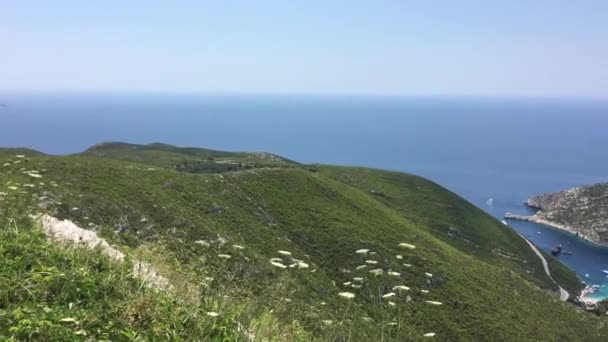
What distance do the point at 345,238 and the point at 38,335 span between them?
53.0m

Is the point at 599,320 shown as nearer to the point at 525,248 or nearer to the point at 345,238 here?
the point at 345,238

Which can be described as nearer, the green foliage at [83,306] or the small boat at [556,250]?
the green foliage at [83,306]

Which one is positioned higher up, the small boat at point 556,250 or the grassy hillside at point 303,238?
the grassy hillside at point 303,238

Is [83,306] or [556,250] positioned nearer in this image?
[83,306]

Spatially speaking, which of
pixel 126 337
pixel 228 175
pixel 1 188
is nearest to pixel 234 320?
pixel 126 337

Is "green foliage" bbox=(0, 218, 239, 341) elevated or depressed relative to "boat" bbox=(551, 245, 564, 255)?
elevated

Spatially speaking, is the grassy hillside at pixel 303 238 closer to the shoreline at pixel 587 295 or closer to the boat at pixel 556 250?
the shoreline at pixel 587 295

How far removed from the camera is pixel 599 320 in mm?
65000

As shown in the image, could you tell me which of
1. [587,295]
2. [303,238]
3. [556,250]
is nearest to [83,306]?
[303,238]

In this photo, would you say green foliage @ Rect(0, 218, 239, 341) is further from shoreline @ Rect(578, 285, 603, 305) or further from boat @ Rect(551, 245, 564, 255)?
boat @ Rect(551, 245, 564, 255)

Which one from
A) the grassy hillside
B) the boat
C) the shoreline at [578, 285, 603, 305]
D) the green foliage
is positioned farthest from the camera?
the boat

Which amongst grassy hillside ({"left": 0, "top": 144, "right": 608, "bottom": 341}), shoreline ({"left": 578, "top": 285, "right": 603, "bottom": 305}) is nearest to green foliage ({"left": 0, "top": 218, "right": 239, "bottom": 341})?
grassy hillside ({"left": 0, "top": 144, "right": 608, "bottom": 341})

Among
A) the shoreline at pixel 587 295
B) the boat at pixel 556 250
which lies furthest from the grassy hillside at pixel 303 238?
the boat at pixel 556 250

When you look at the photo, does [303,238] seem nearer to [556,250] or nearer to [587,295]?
[587,295]
